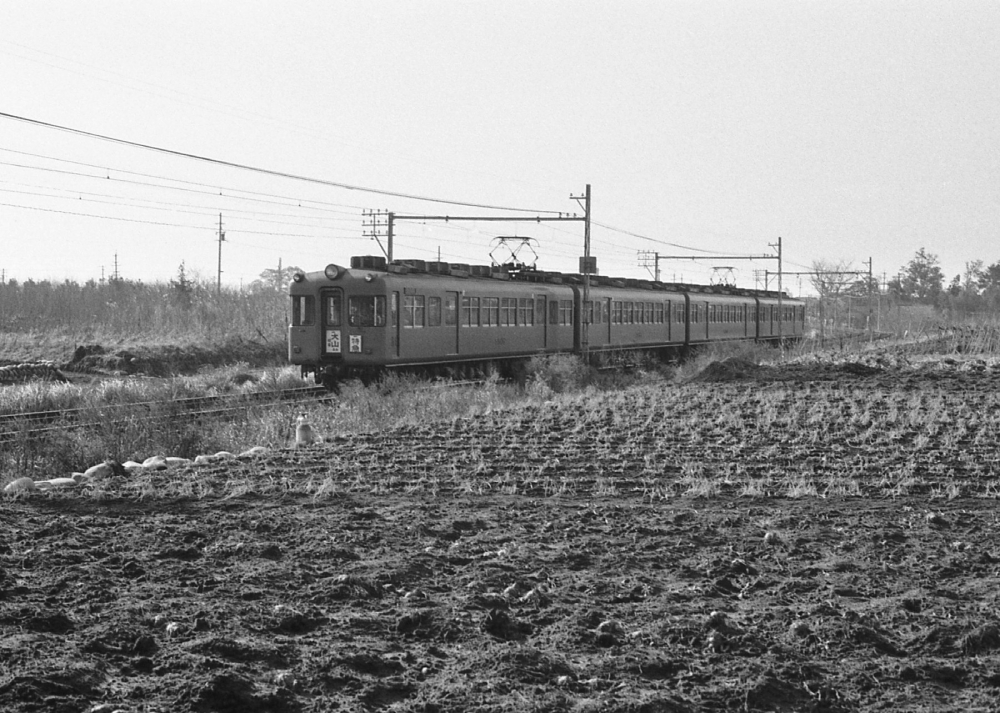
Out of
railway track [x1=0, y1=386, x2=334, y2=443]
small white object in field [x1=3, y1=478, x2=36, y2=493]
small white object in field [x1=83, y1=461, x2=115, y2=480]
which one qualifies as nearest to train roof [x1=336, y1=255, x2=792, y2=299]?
railway track [x1=0, y1=386, x2=334, y2=443]

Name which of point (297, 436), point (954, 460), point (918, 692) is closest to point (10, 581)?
point (918, 692)

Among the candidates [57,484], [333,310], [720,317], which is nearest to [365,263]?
[333,310]

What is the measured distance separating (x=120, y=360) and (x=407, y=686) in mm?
31513

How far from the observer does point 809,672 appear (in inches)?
215

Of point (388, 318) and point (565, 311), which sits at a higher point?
point (565, 311)

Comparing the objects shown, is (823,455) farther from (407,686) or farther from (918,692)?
(407,686)

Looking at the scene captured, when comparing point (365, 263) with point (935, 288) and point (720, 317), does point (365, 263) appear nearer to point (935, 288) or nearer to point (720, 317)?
point (720, 317)

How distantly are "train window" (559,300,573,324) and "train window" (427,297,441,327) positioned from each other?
25.9 ft

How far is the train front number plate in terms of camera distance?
2462 centimetres

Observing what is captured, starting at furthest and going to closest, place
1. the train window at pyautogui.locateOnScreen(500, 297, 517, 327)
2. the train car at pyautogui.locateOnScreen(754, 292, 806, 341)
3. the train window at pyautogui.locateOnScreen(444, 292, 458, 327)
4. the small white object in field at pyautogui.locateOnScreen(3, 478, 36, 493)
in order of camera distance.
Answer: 1. the train car at pyautogui.locateOnScreen(754, 292, 806, 341)
2. the train window at pyautogui.locateOnScreen(500, 297, 517, 327)
3. the train window at pyautogui.locateOnScreen(444, 292, 458, 327)
4. the small white object in field at pyautogui.locateOnScreen(3, 478, 36, 493)

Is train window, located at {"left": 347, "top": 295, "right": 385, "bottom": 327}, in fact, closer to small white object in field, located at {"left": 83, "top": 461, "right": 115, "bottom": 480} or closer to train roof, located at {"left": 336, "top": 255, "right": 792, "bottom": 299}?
train roof, located at {"left": 336, "top": 255, "right": 792, "bottom": 299}

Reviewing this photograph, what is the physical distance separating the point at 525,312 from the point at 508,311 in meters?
1.38

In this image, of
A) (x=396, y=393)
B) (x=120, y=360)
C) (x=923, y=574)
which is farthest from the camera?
(x=120, y=360)

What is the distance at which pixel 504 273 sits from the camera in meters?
31.5
